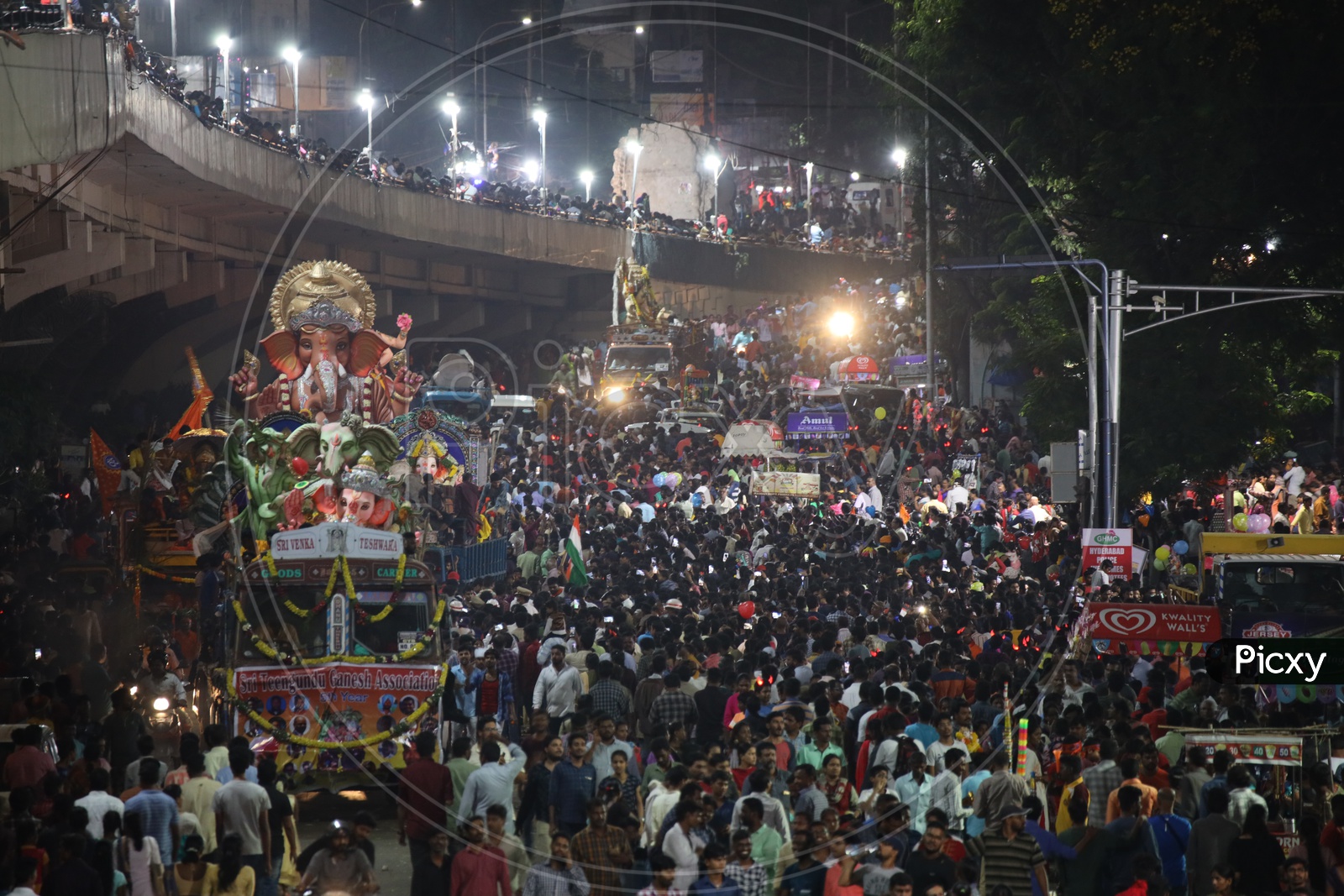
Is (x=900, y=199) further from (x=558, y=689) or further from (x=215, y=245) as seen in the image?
(x=558, y=689)

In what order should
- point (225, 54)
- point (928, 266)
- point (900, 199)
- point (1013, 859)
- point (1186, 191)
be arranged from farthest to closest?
point (900, 199), point (225, 54), point (928, 266), point (1186, 191), point (1013, 859)

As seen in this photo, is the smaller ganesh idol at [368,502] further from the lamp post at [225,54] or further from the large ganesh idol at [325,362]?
the lamp post at [225,54]

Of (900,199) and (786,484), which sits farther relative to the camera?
(900,199)

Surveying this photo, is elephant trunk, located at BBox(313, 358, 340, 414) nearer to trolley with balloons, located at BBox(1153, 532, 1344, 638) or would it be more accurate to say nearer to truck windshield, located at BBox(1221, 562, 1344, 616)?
trolley with balloons, located at BBox(1153, 532, 1344, 638)

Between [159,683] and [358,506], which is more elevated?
[358,506]

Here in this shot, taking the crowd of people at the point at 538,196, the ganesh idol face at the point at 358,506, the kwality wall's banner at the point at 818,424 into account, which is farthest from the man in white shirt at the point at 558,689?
the kwality wall's banner at the point at 818,424

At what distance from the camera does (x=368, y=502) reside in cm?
1819

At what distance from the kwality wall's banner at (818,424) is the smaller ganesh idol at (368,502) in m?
16.4

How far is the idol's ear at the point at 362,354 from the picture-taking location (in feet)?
78.5

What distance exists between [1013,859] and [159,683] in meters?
8.34

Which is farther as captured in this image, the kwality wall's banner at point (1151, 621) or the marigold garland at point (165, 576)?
the marigold garland at point (165, 576)

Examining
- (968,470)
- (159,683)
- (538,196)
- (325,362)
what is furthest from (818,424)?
(538,196)

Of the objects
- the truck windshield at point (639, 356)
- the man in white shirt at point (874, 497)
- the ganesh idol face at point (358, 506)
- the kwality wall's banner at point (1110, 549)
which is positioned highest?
the truck windshield at point (639, 356)

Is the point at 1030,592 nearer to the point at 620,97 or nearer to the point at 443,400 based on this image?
the point at 443,400
